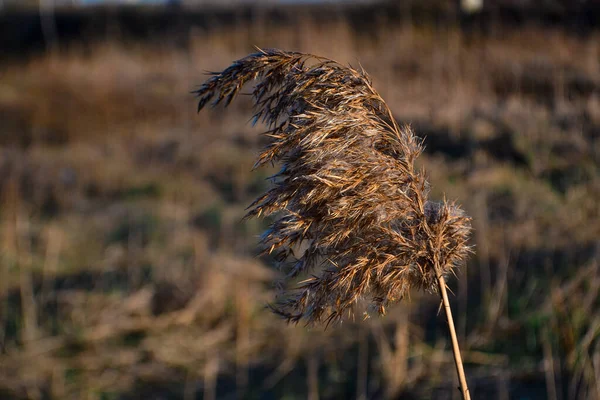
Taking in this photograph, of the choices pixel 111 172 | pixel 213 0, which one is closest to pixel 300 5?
pixel 213 0

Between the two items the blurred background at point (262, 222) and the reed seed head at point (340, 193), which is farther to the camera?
the blurred background at point (262, 222)

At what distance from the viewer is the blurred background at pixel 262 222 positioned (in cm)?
405

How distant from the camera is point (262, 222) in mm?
6438

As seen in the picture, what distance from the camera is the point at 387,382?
12.3 ft

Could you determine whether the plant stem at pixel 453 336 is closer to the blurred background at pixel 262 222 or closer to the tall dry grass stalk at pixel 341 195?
the tall dry grass stalk at pixel 341 195

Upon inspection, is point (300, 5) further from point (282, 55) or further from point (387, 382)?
point (282, 55)

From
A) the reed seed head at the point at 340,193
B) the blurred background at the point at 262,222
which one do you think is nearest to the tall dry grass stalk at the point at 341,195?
the reed seed head at the point at 340,193

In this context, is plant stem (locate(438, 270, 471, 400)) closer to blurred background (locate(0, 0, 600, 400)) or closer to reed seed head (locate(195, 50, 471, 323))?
reed seed head (locate(195, 50, 471, 323))

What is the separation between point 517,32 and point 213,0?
9649mm

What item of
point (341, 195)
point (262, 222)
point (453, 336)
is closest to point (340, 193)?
point (341, 195)

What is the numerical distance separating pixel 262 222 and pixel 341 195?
518 centimetres

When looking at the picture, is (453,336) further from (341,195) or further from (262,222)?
(262,222)

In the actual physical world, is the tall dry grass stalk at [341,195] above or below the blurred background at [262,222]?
above

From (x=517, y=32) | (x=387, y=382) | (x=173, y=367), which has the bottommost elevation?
(x=173, y=367)
